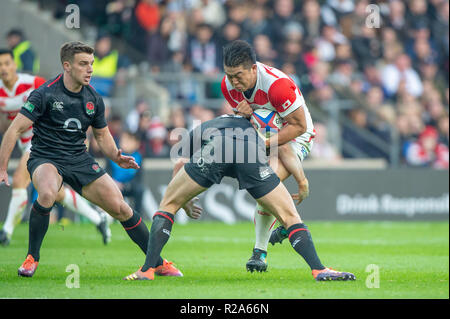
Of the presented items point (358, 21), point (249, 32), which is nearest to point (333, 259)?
point (249, 32)

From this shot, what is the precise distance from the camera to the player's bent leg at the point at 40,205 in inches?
310

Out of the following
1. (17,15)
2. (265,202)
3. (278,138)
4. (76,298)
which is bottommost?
(76,298)

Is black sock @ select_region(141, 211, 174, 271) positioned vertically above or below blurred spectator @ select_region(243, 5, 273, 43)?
below

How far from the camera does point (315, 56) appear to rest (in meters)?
19.0

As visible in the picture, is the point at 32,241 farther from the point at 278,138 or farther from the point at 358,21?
the point at 358,21

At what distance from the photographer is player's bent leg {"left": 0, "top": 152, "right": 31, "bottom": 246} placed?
11.1m

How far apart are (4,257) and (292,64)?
390 inches

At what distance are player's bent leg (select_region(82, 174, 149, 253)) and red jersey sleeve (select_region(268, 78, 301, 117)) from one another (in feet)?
5.81

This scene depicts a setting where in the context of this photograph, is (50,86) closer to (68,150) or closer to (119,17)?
(68,150)

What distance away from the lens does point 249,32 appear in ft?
61.2

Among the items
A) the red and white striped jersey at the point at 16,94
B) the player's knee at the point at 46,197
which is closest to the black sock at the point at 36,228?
the player's knee at the point at 46,197

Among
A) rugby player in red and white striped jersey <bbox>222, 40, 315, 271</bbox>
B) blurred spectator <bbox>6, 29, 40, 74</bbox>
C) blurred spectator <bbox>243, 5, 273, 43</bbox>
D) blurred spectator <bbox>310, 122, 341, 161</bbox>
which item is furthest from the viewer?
blurred spectator <bbox>243, 5, 273, 43</bbox>

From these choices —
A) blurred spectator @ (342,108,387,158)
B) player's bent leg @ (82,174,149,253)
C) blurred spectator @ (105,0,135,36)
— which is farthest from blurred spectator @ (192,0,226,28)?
player's bent leg @ (82,174,149,253)

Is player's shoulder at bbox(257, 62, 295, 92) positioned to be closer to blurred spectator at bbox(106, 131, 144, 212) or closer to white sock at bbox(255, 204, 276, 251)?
white sock at bbox(255, 204, 276, 251)
